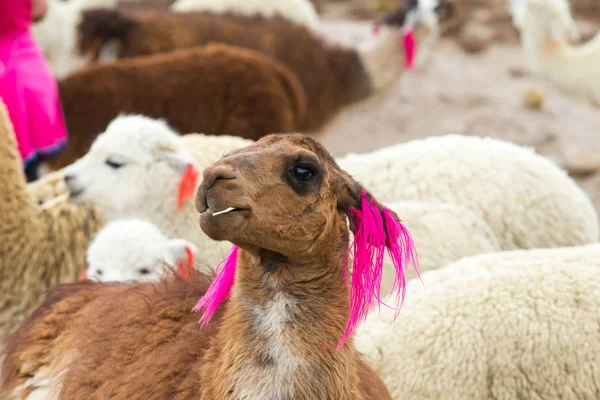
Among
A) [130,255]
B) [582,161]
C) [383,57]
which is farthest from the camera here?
[383,57]

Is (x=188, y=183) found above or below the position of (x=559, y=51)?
above

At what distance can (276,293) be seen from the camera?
1.88 meters

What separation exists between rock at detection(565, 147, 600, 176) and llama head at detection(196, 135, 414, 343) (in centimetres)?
523

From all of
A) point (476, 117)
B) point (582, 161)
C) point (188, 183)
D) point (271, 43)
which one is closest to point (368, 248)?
point (188, 183)

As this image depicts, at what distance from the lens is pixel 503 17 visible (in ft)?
38.0

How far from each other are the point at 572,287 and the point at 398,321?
2.09 ft

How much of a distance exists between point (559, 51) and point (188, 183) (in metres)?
4.14

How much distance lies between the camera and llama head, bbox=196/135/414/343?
1.76 m

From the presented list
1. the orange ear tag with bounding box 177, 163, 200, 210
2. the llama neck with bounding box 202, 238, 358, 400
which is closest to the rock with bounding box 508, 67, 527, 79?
the orange ear tag with bounding box 177, 163, 200, 210

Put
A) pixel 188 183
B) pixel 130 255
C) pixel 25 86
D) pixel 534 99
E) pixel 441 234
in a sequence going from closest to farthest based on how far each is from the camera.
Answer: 1. pixel 130 255
2. pixel 441 234
3. pixel 188 183
4. pixel 25 86
5. pixel 534 99

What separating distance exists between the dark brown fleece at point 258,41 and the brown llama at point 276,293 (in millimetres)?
5047

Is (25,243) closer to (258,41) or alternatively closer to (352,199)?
(352,199)

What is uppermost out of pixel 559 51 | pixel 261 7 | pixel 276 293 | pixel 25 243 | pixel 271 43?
pixel 276 293

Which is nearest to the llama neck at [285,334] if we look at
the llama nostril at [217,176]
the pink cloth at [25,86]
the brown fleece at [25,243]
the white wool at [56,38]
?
the llama nostril at [217,176]
